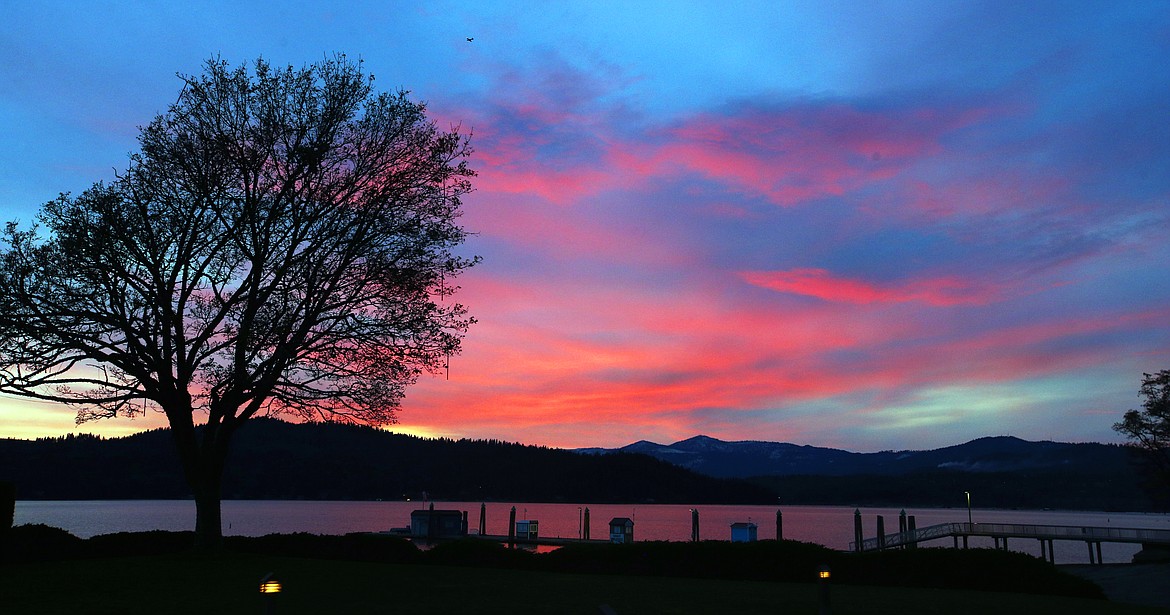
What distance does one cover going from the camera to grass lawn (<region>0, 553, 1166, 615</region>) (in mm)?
16500

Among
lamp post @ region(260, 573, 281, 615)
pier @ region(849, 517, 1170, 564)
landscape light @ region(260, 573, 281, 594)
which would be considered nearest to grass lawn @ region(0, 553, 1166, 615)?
lamp post @ region(260, 573, 281, 615)

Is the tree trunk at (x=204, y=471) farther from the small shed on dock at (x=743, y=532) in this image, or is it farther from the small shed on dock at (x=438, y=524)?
→ the small shed on dock at (x=438, y=524)

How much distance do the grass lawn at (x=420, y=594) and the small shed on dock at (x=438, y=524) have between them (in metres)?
58.1

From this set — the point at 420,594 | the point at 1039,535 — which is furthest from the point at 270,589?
the point at 1039,535

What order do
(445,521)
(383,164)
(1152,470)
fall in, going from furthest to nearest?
(445,521) → (1152,470) → (383,164)

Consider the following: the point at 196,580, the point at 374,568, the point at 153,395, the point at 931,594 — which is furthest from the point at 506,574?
the point at 153,395

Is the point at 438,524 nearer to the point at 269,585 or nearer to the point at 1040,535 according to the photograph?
the point at 1040,535

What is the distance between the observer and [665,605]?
17281 millimetres

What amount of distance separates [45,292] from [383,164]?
1152 centimetres

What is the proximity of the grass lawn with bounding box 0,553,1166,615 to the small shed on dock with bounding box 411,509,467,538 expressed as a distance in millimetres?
58111

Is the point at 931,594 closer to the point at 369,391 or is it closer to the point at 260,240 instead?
the point at 369,391

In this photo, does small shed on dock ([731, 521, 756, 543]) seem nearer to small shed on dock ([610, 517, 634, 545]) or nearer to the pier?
small shed on dock ([610, 517, 634, 545])

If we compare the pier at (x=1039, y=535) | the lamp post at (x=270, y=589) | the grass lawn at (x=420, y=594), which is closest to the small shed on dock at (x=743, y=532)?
the pier at (x=1039, y=535)

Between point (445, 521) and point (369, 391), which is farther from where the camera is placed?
point (445, 521)
